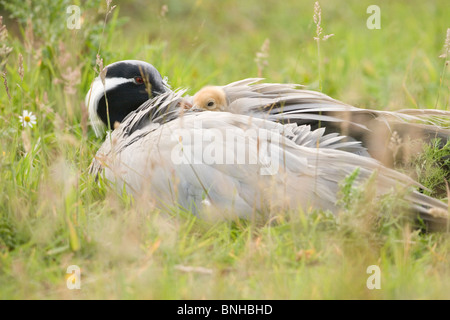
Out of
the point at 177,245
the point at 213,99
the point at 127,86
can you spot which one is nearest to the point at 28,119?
the point at 127,86

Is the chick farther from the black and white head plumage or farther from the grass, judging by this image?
the grass

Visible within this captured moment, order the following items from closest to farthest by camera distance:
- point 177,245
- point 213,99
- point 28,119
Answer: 1. point 177,245
2. point 213,99
3. point 28,119

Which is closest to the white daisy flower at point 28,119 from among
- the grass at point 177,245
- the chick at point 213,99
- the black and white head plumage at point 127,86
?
the grass at point 177,245

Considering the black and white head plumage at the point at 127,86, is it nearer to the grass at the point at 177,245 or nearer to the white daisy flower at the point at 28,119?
the white daisy flower at the point at 28,119

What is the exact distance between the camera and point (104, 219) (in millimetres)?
3277

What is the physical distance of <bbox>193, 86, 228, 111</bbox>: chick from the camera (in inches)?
156

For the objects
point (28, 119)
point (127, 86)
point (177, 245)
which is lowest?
point (177, 245)

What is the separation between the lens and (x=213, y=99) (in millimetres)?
3982

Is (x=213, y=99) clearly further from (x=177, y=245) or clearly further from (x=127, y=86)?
(x=177, y=245)

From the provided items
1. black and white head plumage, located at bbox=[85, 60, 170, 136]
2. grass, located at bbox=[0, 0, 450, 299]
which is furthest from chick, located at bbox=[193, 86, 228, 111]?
grass, located at bbox=[0, 0, 450, 299]

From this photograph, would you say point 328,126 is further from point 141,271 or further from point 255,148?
point 141,271

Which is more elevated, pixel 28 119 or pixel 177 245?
pixel 28 119

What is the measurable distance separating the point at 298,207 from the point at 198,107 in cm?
115

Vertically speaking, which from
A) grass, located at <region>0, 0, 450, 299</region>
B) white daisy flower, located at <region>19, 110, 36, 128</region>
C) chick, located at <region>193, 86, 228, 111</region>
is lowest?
grass, located at <region>0, 0, 450, 299</region>
